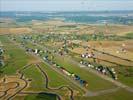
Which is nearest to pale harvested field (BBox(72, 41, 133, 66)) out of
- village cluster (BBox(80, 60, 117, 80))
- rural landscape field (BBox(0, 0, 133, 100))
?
rural landscape field (BBox(0, 0, 133, 100))

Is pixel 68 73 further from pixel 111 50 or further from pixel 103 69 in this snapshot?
pixel 111 50

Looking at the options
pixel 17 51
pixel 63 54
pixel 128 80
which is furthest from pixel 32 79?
pixel 17 51

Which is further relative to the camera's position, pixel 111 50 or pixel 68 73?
pixel 111 50

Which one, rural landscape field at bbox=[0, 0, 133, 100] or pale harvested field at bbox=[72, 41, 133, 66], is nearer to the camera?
rural landscape field at bbox=[0, 0, 133, 100]

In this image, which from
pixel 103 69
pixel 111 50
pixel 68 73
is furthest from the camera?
pixel 111 50

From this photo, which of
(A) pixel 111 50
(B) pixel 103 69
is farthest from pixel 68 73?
(A) pixel 111 50

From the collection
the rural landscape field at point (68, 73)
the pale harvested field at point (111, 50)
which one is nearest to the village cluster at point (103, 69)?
the rural landscape field at point (68, 73)

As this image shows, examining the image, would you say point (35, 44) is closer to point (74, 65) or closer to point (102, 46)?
point (102, 46)

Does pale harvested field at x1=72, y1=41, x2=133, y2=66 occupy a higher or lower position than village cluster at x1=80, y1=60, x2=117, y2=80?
lower

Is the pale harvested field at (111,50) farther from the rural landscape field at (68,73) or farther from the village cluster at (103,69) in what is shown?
the village cluster at (103,69)

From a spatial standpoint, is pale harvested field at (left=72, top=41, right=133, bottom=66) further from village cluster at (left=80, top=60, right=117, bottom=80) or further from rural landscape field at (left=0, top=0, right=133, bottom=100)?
village cluster at (left=80, top=60, right=117, bottom=80)

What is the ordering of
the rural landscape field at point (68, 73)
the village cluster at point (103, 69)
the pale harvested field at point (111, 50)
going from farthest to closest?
the pale harvested field at point (111, 50)
the village cluster at point (103, 69)
the rural landscape field at point (68, 73)
